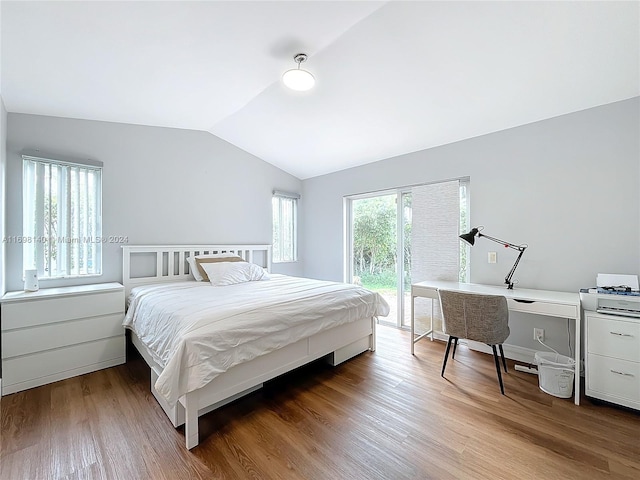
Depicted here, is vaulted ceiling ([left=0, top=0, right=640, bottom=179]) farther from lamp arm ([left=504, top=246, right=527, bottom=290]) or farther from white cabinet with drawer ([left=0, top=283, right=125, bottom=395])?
white cabinet with drawer ([left=0, top=283, right=125, bottom=395])

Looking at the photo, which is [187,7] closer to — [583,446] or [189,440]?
[189,440]

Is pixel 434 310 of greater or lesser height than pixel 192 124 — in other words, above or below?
below

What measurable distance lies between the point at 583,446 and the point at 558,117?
261cm

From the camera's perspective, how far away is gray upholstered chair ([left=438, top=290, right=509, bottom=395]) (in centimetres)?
213

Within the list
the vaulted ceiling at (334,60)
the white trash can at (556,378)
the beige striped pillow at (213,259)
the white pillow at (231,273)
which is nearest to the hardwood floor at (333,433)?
the white trash can at (556,378)

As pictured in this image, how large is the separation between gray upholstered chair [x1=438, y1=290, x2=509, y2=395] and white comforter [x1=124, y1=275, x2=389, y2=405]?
0.81m

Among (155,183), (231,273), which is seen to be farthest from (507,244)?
(155,183)

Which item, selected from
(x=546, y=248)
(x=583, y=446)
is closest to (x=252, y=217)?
(x=546, y=248)

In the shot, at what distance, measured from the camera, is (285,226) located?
475cm

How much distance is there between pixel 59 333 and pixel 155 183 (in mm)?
1813

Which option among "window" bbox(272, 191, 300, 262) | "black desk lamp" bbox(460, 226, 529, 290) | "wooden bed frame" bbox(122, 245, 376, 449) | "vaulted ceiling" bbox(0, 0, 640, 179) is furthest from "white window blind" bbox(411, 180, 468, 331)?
"window" bbox(272, 191, 300, 262)

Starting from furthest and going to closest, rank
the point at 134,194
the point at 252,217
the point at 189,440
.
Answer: the point at 252,217, the point at 134,194, the point at 189,440

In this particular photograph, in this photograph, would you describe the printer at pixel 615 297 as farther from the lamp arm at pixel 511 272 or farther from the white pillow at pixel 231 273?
the white pillow at pixel 231 273

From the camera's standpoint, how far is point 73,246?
9.09 ft
